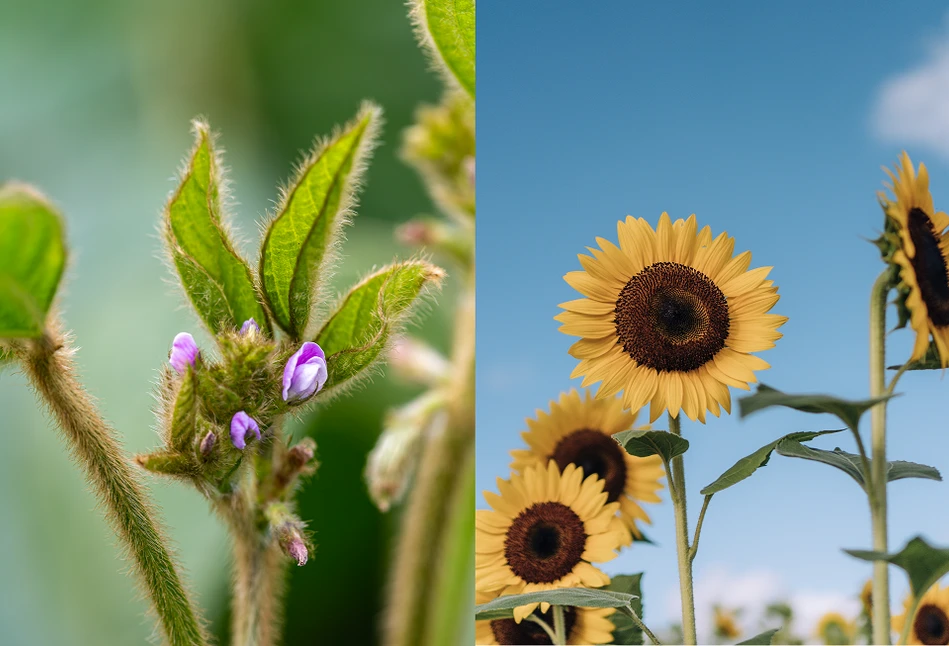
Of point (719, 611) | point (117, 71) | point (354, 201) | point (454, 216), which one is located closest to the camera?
point (354, 201)

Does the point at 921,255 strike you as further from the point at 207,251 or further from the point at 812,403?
the point at 207,251

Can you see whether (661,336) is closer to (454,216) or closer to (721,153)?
(721,153)

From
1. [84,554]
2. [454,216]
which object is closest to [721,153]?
[454,216]

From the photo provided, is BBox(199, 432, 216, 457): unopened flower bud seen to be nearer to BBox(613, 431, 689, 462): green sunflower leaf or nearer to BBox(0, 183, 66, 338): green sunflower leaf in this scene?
BBox(0, 183, 66, 338): green sunflower leaf

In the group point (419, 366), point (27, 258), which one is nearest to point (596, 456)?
point (419, 366)

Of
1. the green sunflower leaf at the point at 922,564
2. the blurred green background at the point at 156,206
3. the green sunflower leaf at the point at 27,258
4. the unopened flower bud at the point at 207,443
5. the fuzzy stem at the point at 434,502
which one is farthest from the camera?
the blurred green background at the point at 156,206

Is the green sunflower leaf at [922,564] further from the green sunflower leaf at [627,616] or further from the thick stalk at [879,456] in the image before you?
the green sunflower leaf at [627,616]

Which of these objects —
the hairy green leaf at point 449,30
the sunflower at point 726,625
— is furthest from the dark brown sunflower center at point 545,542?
the hairy green leaf at point 449,30
